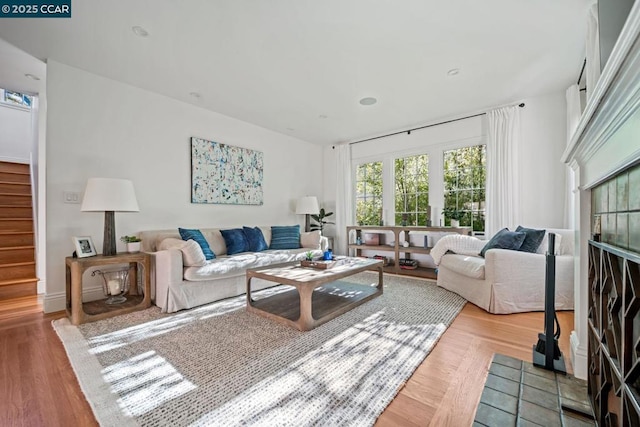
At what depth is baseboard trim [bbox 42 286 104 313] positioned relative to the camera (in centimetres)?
264

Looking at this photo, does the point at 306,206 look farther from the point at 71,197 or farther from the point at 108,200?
the point at 71,197

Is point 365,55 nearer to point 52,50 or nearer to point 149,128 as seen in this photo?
point 149,128

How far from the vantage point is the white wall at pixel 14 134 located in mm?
4301

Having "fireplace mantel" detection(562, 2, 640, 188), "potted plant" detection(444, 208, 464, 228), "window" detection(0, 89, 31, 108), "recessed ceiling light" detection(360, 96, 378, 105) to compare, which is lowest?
"potted plant" detection(444, 208, 464, 228)

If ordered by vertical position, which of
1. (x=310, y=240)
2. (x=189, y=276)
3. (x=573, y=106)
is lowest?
(x=189, y=276)

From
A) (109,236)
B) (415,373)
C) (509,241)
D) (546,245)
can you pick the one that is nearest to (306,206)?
(109,236)

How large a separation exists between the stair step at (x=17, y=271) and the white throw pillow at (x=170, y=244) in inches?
73.2

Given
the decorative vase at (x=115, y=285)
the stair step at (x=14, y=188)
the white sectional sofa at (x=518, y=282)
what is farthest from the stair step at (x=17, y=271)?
the white sectional sofa at (x=518, y=282)

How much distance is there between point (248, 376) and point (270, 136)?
160 inches

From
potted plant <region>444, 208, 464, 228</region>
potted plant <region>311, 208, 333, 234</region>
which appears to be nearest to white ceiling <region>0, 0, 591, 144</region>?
potted plant <region>444, 208, 464, 228</region>

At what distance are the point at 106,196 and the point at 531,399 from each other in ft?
11.3

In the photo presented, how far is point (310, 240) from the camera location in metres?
4.29

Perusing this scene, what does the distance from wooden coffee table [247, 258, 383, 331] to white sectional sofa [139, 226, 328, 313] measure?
0.40m

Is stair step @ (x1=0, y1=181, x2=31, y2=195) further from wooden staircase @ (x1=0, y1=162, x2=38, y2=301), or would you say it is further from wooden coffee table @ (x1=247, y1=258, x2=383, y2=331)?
wooden coffee table @ (x1=247, y1=258, x2=383, y2=331)
